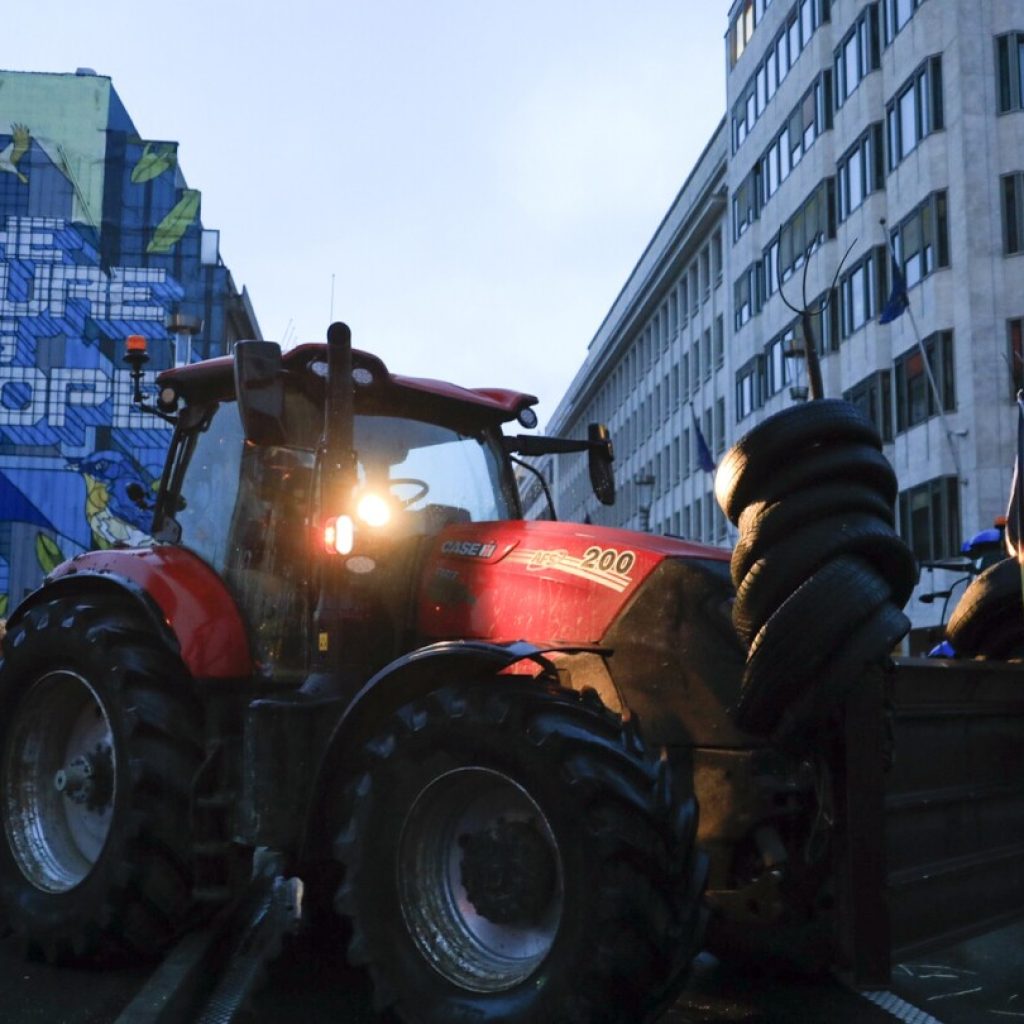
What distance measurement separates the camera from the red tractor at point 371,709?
417 cm

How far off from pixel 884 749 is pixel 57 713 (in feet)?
13.2

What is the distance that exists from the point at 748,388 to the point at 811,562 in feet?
142

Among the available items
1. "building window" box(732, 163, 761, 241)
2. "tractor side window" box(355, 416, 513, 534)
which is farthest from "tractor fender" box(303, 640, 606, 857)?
"building window" box(732, 163, 761, 241)

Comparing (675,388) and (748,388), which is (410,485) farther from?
(675,388)

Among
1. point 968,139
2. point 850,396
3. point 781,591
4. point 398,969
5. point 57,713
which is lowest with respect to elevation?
point 398,969

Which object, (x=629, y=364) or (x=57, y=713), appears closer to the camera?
(x=57, y=713)

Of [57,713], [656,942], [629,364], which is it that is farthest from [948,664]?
[629,364]

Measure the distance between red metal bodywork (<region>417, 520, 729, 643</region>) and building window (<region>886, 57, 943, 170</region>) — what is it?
95.0ft

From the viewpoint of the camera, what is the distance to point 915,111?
3288 cm

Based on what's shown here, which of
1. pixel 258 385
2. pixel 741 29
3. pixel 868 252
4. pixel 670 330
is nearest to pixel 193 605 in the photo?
pixel 258 385

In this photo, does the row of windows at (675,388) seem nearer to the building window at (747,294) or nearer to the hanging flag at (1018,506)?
the building window at (747,294)

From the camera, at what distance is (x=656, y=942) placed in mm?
3973

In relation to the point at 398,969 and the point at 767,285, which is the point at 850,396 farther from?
the point at 398,969

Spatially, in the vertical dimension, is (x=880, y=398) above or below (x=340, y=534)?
above
